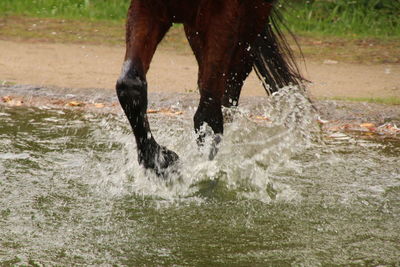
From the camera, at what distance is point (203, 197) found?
163 inches

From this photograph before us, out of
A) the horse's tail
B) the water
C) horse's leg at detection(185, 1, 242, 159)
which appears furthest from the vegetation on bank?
horse's leg at detection(185, 1, 242, 159)

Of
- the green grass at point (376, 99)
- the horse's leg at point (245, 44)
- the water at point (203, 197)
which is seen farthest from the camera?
the green grass at point (376, 99)

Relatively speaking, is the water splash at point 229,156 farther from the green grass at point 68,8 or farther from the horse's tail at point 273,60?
the green grass at point 68,8

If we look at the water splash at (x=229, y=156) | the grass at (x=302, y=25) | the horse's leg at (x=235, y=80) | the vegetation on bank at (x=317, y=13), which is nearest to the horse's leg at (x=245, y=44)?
the horse's leg at (x=235, y=80)

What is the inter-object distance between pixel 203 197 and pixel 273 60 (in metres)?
1.59

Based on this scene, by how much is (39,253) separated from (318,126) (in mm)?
3436

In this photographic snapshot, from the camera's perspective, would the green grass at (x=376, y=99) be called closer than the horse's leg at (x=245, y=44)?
No

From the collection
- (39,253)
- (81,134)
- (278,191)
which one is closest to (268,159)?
(278,191)

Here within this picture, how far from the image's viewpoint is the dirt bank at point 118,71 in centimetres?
777

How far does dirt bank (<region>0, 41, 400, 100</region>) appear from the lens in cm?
777

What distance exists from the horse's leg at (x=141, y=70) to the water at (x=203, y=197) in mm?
134

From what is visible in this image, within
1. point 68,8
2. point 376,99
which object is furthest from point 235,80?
point 68,8

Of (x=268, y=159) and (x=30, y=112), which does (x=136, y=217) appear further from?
(x=30, y=112)

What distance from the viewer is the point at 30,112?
6371mm
